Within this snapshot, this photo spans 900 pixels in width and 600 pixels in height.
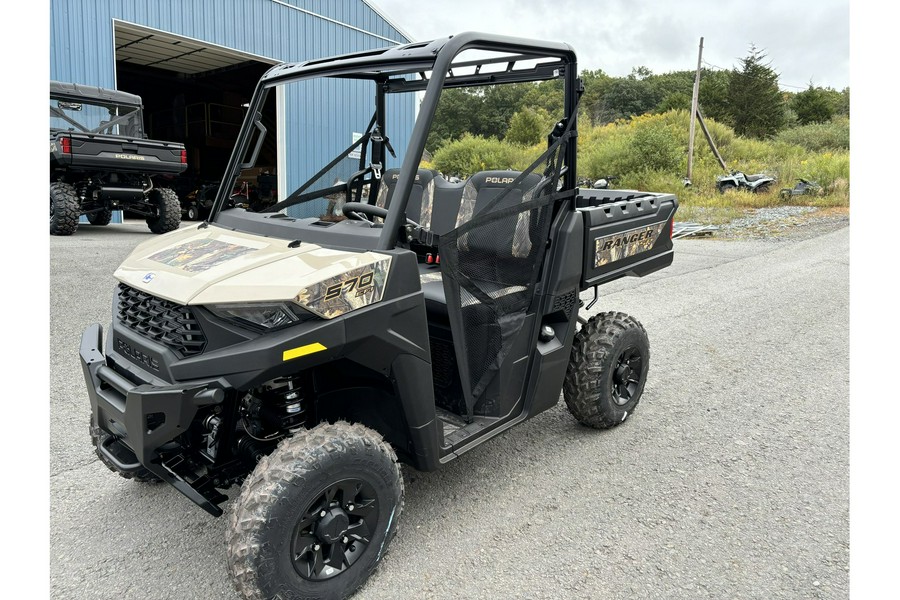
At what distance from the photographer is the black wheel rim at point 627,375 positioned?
→ 381 centimetres

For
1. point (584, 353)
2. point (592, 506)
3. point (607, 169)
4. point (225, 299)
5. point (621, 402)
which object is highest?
point (607, 169)

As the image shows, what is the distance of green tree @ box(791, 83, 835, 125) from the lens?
37.8m

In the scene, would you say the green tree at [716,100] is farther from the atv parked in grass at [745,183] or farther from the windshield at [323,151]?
the windshield at [323,151]

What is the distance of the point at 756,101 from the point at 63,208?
105 ft

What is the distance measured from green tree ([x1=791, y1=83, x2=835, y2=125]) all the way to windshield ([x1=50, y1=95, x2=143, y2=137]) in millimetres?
36117

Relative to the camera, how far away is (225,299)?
7.05ft

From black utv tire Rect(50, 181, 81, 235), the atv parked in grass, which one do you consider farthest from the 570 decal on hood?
the atv parked in grass

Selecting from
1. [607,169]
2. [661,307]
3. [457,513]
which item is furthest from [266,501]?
[607,169]

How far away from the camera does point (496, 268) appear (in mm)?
Answer: 2980

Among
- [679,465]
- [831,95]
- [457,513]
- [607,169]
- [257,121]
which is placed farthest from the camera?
[831,95]

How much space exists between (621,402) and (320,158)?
212 centimetres

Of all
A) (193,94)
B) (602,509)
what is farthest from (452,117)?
(193,94)

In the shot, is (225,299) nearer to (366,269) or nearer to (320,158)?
(366,269)

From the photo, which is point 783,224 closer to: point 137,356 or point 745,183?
point 745,183
